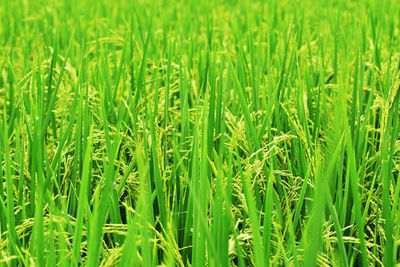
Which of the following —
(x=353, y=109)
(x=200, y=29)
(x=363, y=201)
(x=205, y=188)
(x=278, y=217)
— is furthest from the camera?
(x=200, y=29)

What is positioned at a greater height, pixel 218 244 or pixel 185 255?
pixel 218 244

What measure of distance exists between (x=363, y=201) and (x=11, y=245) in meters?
0.73

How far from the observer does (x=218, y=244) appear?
854 millimetres

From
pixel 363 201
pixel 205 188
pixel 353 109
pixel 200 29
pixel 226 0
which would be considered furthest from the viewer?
pixel 226 0

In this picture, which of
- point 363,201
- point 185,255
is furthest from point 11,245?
point 363,201

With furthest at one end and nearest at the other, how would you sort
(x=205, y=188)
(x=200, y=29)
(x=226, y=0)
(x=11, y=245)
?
1. (x=226, y=0)
2. (x=200, y=29)
3. (x=11, y=245)
4. (x=205, y=188)

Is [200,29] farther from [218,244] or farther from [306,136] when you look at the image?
[218,244]

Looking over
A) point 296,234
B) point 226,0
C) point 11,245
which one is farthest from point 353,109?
point 226,0

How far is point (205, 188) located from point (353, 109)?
0.66 metres

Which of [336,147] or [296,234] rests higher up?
[336,147]

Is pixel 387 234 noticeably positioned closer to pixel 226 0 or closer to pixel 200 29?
pixel 200 29

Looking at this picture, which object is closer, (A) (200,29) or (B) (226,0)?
(A) (200,29)

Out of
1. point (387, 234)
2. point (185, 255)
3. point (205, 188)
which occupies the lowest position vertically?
point (185, 255)

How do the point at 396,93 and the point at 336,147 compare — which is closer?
the point at 336,147
